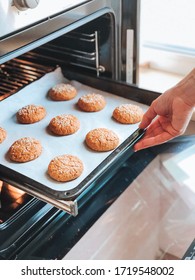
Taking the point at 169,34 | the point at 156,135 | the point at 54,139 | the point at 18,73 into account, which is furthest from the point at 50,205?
the point at 169,34

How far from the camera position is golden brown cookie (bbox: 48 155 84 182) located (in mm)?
952

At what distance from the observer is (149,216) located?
1.03m

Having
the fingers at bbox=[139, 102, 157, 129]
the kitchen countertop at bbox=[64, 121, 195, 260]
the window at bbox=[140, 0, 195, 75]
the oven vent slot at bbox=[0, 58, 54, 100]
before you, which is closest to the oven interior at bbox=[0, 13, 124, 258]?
the oven vent slot at bbox=[0, 58, 54, 100]

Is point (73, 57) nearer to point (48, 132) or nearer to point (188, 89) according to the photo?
point (48, 132)

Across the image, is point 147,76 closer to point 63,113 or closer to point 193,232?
point 63,113

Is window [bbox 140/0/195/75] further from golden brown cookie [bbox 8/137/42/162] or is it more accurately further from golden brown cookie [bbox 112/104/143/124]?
golden brown cookie [bbox 8/137/42/162]

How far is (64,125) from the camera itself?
1.13 meters

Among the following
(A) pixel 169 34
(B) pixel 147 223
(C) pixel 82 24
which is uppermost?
(C) pixel 82 24

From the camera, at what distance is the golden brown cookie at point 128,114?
117 cm

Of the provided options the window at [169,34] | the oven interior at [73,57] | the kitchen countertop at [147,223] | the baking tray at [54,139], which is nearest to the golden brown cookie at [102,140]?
the baking tray at [54,139]

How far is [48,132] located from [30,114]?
0.25ft

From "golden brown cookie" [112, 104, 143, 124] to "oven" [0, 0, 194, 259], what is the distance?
0.07 m

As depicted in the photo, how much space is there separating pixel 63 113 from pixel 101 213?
37cm
